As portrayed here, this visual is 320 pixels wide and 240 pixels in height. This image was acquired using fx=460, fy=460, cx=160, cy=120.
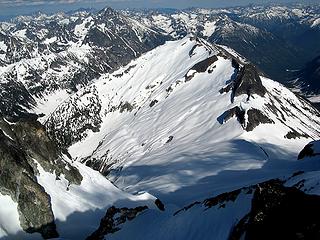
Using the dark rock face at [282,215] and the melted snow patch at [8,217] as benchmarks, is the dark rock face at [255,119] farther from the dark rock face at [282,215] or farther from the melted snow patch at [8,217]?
the dark rock face at [282,215]

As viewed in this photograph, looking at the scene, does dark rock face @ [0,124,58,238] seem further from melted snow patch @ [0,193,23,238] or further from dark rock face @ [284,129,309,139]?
dark rock face @ [284,129,309,139]

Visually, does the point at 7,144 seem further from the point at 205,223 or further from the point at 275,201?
the point at 275,201

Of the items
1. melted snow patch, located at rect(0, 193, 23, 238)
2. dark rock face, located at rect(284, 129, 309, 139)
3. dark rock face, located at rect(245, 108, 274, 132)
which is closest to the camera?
melted snow patch, located at rect(0, 193, 23, 238)

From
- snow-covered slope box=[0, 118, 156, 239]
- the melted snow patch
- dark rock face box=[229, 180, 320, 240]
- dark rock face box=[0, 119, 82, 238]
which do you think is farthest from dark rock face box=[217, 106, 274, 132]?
dark rock face box=[229, 180, 320, 240]

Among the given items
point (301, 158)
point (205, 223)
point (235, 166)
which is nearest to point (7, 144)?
point (205, 223)

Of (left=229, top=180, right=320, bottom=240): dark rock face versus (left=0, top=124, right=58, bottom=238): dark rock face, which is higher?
(left=0, top=124, right=58, bottom=238): dark rock face

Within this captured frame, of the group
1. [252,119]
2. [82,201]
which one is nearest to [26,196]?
[82,201]

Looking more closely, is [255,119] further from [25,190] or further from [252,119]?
[25,190]
